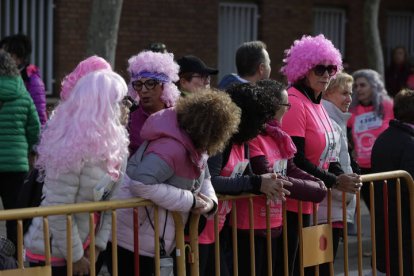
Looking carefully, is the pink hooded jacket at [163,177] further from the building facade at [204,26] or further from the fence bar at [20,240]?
the building facade at [204,26]

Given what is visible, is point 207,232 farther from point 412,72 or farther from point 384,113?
point 412,72

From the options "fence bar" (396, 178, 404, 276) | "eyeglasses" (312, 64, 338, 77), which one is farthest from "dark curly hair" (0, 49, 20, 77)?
"fence bar" (396, 178, 404, 276)

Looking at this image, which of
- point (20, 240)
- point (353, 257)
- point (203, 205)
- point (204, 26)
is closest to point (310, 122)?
point (203, 205)

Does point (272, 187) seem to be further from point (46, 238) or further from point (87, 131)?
point (46, 238)

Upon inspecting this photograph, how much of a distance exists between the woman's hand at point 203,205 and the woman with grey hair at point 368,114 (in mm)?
4502

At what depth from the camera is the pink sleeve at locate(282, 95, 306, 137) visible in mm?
6117

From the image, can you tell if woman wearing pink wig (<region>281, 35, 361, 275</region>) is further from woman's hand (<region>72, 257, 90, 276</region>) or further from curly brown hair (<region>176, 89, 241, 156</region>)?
woman's hand (<region>72, 257, 90, 276</region>)

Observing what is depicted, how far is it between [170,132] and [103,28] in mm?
5874

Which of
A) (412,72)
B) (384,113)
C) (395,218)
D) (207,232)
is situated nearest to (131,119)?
(207,232)

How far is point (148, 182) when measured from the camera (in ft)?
16.2

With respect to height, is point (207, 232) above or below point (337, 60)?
below

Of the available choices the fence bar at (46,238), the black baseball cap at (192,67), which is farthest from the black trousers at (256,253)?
the black baseball cap at (192,67)

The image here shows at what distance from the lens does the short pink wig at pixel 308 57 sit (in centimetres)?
641

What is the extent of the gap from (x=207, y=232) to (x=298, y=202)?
691mm
